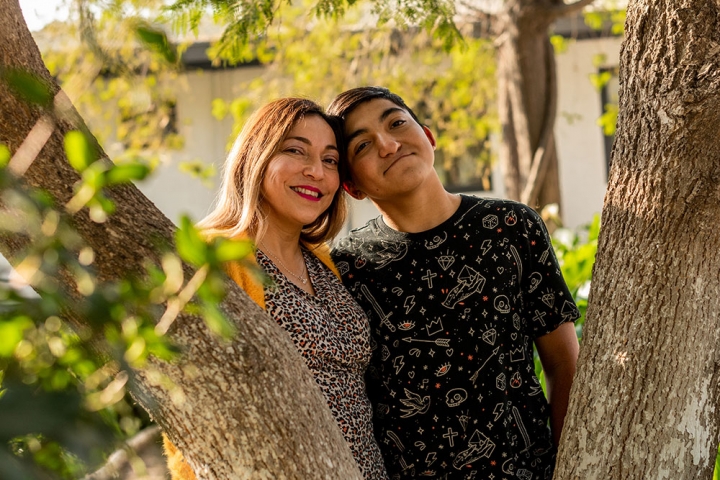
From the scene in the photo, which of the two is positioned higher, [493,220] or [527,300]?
[493,220]

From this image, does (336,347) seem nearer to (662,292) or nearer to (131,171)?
(662,292)

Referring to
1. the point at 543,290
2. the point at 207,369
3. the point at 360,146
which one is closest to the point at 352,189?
the point at 360,146

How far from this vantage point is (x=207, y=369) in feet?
4.77

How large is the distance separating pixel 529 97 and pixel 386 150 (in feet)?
16.1

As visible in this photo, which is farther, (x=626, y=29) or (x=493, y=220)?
(x=493, y=220)

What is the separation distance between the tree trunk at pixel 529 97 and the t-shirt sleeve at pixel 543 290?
458 centimetres

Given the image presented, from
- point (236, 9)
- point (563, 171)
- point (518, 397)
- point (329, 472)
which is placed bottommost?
point (563, 171)

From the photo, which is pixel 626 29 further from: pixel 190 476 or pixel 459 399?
pixel 190 476

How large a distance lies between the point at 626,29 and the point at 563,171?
9701mm

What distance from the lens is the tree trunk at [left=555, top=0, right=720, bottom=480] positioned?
1.92 m

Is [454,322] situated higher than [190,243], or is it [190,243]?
[190,243]

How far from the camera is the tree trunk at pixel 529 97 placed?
703 cm

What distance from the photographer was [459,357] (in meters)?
2.50

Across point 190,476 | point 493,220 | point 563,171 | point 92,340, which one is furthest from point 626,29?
point 563,171
